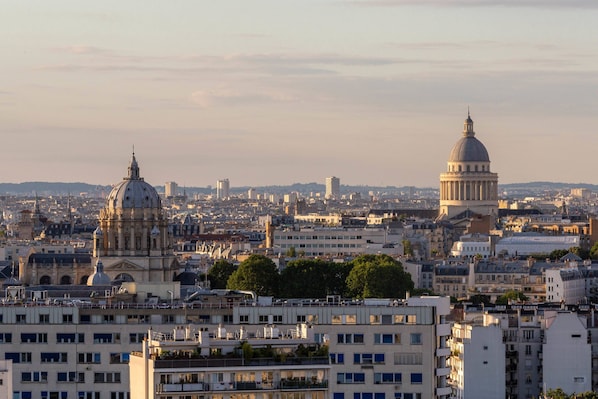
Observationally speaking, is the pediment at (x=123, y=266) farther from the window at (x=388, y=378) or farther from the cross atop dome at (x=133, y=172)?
the window at (x=388, y=378)

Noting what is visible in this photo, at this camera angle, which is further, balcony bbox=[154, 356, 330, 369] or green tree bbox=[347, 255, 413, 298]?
green tree bbox=[347, 255, 413, 298]

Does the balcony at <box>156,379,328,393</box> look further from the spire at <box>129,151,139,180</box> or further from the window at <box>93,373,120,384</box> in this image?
the spire at <box>129,151,139,180</box>

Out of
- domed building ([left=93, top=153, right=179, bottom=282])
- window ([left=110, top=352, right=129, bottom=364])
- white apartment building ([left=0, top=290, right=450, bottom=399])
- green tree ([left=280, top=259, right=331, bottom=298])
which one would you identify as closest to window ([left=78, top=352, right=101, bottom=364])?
white apartment building ([left=0, top=290, right=450, bottom=399])

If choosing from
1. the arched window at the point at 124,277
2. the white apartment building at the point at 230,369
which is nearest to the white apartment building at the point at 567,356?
the white apartment building at the point at 230,369

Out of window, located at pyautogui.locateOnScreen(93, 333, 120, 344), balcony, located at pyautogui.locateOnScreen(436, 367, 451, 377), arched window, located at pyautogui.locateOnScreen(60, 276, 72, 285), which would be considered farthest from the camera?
arched window, located at pyautogui.locateOnScreen(60, 276, 72, 285)

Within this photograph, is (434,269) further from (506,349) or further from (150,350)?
(150,350)

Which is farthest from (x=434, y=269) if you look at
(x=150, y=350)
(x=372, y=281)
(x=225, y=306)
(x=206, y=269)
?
(x=150, y=350)
